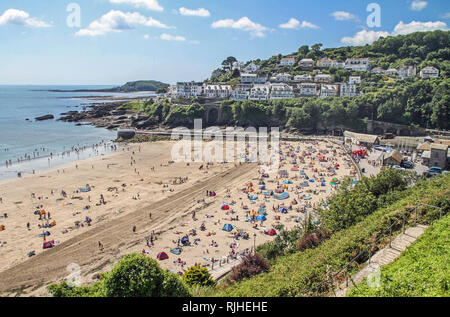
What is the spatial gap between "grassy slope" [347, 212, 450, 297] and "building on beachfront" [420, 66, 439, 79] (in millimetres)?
71263

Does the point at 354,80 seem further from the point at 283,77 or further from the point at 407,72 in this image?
the point at 283,77

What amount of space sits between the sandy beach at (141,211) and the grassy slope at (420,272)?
1051 cm

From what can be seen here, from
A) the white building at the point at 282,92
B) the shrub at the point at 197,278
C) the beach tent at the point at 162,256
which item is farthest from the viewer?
the white building at the point at 282,92

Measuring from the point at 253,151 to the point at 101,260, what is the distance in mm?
29640

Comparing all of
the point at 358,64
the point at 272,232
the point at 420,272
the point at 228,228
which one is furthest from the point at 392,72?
the point at 420,272

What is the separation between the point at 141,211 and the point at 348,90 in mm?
57844

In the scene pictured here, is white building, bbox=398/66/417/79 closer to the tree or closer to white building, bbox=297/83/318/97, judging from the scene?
white building, bbox=297/83/318/97

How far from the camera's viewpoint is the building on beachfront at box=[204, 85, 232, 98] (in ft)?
246

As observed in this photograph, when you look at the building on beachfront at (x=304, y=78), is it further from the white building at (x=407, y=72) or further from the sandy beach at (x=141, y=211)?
the sandy beach at (x=141, y=211)

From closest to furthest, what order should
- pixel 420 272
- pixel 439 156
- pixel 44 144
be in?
pixel 420 272 → pixel 439 156 → pixel 44 144

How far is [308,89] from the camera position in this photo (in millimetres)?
71438

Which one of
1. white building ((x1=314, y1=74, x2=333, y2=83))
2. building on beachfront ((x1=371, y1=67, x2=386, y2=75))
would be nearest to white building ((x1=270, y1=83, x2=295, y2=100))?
white building ((x1=314, y1=74, x2=333, y2=83))

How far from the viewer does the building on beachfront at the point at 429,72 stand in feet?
222

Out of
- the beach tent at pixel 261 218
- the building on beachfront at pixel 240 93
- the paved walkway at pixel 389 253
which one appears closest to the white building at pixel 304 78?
the building on beachfront at pixel 240 93
